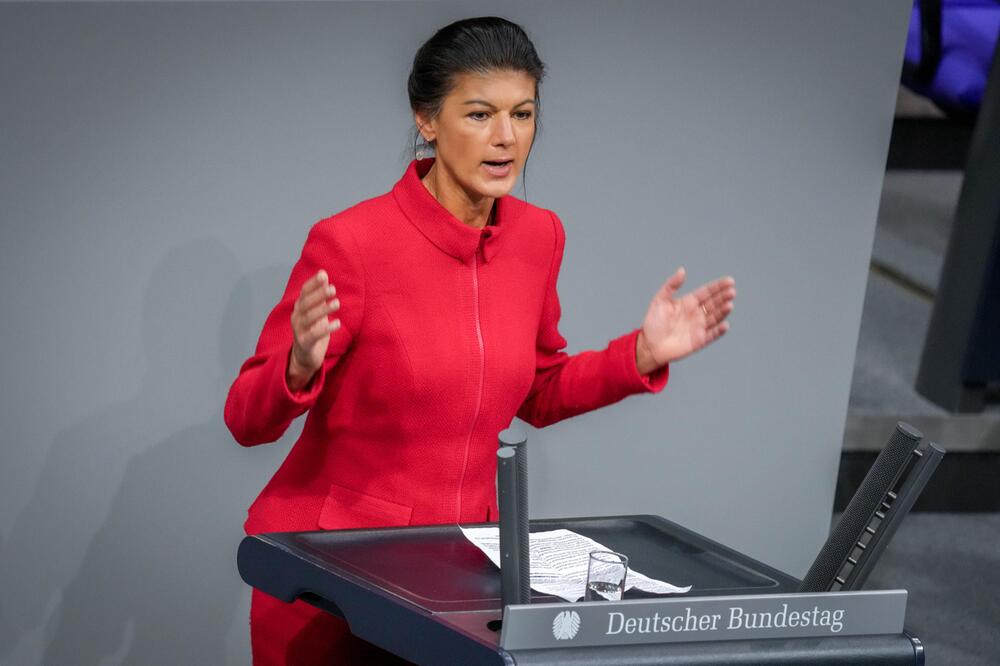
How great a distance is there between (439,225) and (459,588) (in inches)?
28.8

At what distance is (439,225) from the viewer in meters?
2.24

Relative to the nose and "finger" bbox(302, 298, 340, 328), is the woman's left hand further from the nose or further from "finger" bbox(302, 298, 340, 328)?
"finger" bbox(302, 298, 340, 328)

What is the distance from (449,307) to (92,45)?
1.04 metres

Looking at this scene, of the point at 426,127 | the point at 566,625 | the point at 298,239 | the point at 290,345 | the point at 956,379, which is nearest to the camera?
the point at 566,625

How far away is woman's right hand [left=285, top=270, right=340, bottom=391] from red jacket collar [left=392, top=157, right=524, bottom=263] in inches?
13.8

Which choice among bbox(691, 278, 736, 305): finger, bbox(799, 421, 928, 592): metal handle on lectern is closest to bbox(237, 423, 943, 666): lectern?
bbox(799, 421, 928, 592): metal handle on lectern

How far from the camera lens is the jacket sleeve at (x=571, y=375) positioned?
2305 mm

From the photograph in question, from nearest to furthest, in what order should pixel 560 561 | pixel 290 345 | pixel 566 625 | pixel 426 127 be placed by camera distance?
pixel 566 625
pixel 560 561
pixel 290 345
pixel 426 127

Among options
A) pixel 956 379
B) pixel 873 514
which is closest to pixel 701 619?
pixel 873 514

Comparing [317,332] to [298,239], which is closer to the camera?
[317,332]

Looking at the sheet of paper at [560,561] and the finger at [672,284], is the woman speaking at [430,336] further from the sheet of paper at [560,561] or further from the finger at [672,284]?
the sheet of paper at [560,561]

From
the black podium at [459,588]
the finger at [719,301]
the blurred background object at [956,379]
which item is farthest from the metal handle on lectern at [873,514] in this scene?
the blurred background object at [956,379]

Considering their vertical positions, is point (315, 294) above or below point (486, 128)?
below

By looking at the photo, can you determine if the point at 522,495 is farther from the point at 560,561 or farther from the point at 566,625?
the point at 560,561
